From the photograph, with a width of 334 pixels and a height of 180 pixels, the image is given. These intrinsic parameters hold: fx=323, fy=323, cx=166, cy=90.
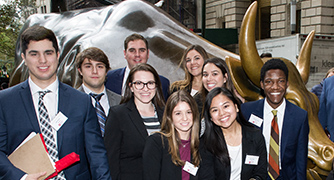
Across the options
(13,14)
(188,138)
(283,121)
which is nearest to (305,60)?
(283,121)

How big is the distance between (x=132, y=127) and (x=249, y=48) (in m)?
1.44

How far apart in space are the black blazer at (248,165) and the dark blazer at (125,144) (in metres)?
0.58

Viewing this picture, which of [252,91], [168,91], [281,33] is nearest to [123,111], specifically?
[168,91]

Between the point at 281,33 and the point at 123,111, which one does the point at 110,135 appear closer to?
the point at 123,111

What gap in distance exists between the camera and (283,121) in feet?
10.0

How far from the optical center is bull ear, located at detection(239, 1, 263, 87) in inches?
126

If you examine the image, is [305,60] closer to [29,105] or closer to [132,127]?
[132,127]

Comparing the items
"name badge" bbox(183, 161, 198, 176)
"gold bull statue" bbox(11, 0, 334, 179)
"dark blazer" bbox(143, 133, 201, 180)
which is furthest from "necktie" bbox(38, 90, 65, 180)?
"gold bull statue" bbox(11, 0, 334, 179)

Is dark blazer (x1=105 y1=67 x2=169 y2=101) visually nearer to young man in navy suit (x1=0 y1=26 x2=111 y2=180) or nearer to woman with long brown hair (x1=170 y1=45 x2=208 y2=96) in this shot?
woman with long brown hair (x1=170 y1=45 x2=208 y2=96)

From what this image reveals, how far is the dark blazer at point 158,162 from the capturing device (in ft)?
8.76

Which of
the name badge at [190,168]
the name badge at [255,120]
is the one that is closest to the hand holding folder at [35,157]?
the name badge at [190,168]

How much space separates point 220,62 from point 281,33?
1890 cm

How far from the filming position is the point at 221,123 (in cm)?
278

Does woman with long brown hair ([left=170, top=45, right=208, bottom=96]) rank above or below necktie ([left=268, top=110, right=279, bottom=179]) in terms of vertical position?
above
